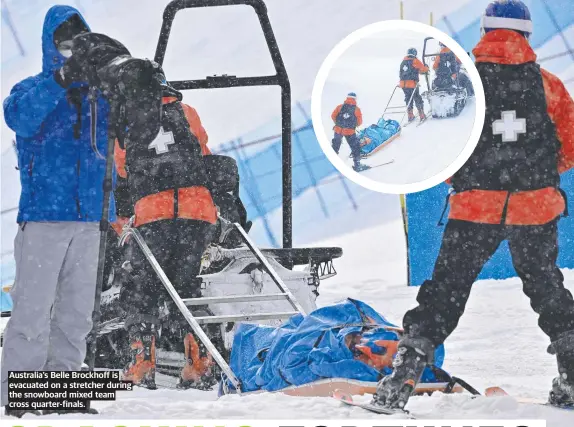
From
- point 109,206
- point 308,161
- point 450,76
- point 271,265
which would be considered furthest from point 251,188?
point 109,206

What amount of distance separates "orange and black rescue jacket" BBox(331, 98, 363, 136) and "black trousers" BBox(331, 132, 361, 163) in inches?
0.7

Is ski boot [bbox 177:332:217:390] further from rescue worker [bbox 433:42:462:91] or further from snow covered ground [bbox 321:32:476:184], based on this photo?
rescue worker [bbox 433:42:462:91]

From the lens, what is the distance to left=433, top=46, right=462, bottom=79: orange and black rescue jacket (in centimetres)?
318

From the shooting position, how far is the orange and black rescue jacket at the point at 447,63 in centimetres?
318

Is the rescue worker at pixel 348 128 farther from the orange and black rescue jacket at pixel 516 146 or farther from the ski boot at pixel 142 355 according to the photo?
the ski boot at pixel 142 355

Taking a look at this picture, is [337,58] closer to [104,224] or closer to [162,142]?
[162,142]

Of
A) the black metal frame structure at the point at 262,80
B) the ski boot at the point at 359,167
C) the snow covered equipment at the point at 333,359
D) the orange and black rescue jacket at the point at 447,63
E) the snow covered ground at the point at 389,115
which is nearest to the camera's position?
the snow covered equipment at the point at 333,359

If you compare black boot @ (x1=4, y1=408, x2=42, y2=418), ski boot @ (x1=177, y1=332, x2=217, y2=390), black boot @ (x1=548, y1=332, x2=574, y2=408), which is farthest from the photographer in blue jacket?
black boot @ (x1=548, y1=332, x2=574, y2=408)

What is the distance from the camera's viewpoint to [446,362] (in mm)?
4305

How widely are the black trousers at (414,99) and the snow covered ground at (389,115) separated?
0.07 feet

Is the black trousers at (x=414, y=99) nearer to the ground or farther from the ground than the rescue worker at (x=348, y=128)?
farther from the ground

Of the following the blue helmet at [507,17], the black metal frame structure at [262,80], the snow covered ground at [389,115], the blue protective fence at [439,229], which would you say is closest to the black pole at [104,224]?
the snow covered ground at [389,115]

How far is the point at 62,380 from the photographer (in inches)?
102

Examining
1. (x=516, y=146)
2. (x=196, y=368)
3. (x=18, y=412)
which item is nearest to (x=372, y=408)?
Result: (x=516, y=146)
